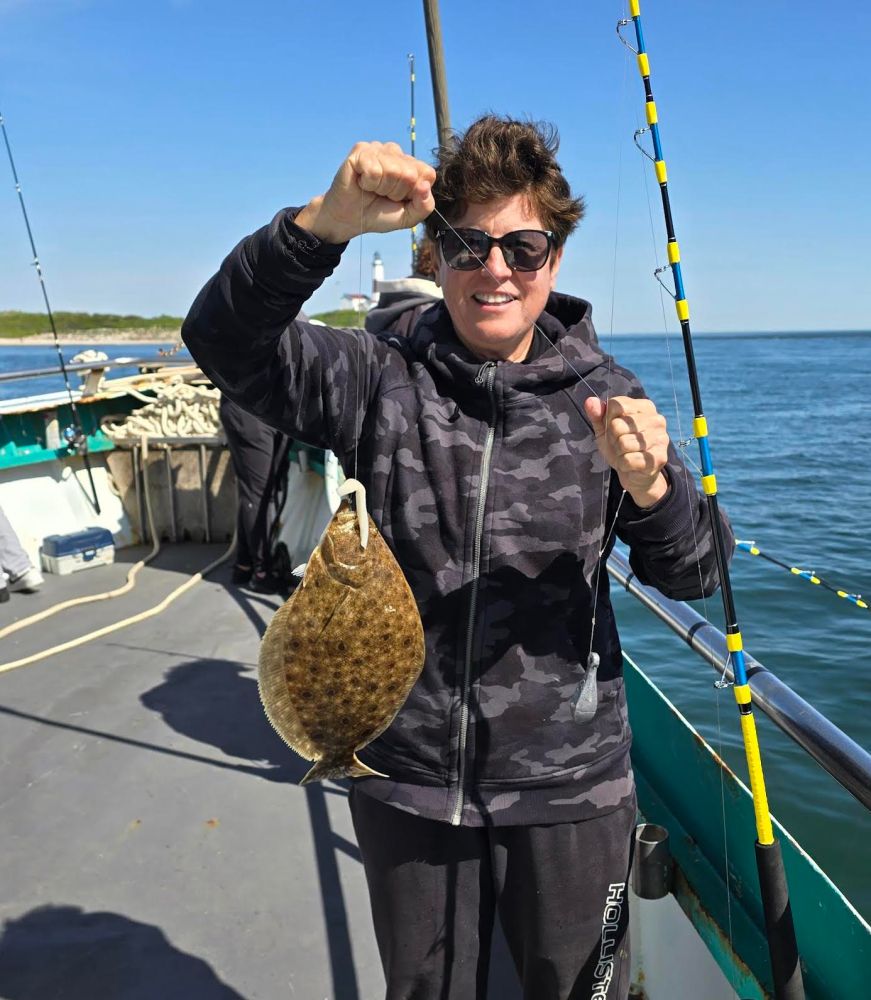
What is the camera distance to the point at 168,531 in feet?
25.3

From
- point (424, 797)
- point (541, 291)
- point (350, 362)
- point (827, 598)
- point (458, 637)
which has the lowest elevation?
point (827, 598)

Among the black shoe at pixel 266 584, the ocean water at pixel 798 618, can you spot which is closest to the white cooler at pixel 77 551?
the black shoe at pixel 266 584

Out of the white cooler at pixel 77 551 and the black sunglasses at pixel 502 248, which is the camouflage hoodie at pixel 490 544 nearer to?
the black sunglasses at pixel 502 248

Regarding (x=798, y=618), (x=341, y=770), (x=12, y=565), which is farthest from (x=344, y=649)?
(x=798, y=618)

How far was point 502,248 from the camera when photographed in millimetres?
1852

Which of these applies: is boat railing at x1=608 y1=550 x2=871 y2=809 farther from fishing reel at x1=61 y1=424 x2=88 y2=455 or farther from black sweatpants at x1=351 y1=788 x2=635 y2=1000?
fishing reel at x1=61 y1=424 x2=88 y2=455

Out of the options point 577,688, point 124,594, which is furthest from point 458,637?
point 124,594

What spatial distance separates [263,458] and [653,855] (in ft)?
15.5

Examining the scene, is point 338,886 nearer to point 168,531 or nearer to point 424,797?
point 424,797

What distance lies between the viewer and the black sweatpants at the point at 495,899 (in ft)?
6.08

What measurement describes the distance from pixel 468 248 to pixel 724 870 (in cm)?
188

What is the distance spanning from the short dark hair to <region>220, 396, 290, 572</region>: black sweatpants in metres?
4.47

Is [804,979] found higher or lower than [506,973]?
higher

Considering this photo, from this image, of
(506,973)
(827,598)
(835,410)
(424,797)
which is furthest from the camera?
(835,410)
